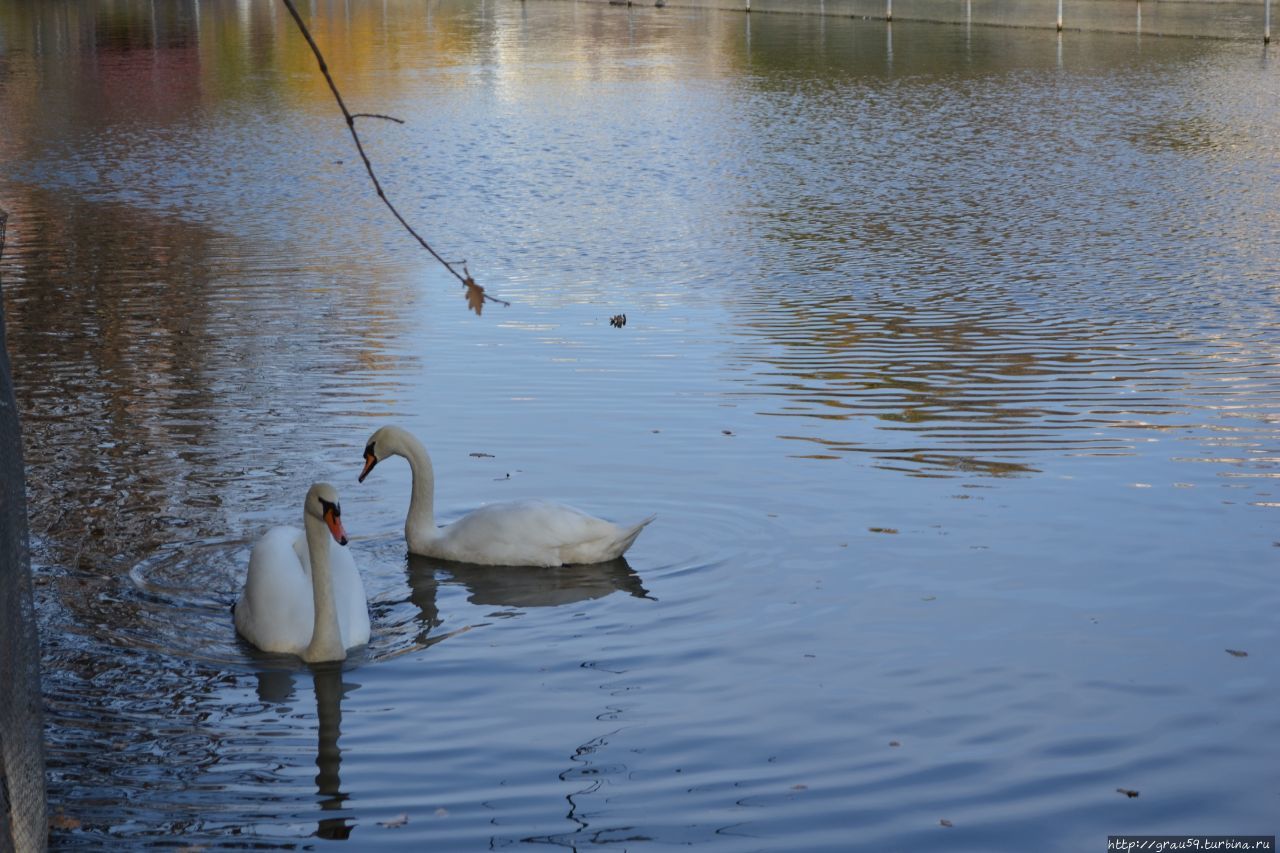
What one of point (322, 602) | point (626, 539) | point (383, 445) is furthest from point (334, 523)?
point (383, 445)

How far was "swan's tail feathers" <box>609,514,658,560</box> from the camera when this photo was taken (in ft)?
26.0

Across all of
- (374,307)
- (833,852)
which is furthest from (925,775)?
(374,307)

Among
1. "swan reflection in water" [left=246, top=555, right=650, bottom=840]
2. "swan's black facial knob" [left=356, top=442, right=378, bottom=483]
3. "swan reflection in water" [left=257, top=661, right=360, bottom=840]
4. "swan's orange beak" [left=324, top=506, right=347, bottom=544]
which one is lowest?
"swan reflection in water" [left=257, top=661, right=360, bottom=840]

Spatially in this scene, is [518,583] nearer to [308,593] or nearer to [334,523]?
[308,593]

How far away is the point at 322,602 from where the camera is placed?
6918mm

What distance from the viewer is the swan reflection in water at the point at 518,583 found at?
7.81m

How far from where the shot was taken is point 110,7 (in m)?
63.4

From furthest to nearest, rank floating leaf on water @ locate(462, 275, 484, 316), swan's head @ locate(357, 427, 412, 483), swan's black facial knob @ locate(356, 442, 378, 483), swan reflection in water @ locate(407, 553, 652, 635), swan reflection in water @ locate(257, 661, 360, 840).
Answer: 1. swan's black facial knob @ locate(356, 442, 378, 483)
2. swan's head @ locate(357, 427, 412, 483)
3. swan reflection in water @ locate(407, 553, 652, 635)
4. swan reflection in water @ locate(257, 661, 360, 840)
5. floating leaf on water @ locate(462, 275, 484, 316)


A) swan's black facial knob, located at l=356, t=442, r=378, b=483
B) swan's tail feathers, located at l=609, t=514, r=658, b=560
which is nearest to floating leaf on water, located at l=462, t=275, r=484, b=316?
swan's tail feathers, located at l=609, t=514, r=658, b=560

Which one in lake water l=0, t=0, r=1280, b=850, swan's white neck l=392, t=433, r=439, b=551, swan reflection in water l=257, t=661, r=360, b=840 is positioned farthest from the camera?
swan's white neck l=392, t=433, r=439, b=551

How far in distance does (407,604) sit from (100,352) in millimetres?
5275

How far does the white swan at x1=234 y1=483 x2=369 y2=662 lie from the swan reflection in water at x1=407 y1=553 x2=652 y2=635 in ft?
1.62

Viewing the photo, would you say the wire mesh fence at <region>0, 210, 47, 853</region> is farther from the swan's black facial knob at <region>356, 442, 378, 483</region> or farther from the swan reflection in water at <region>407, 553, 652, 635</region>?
the swan's black facial knob at <region>356, 442, 378, 483</region>

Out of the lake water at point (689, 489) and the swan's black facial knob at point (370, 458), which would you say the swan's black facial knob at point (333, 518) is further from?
the swan's black facial knob at point (370, 458)
